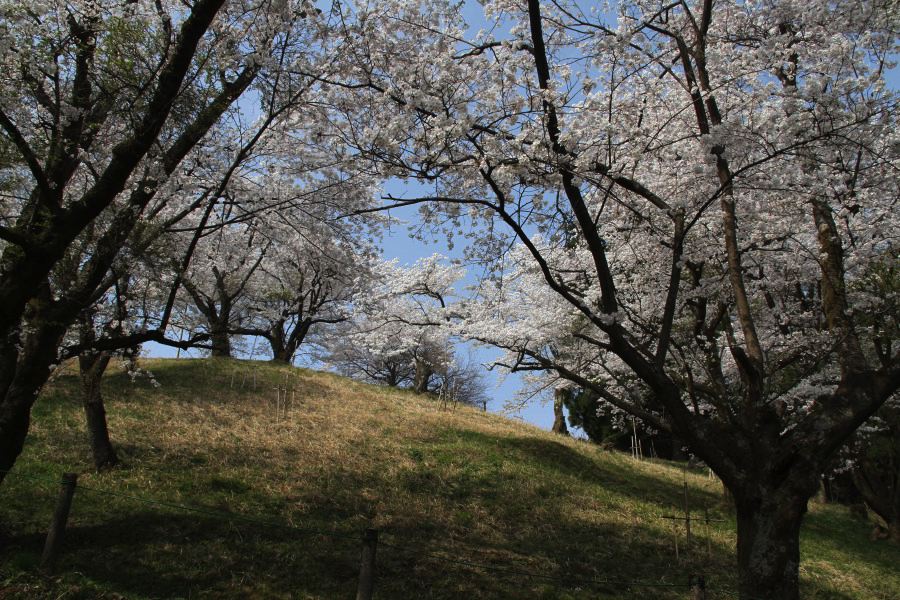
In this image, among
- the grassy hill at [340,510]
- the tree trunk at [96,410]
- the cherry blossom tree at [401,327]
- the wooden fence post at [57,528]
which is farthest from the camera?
the cherry blossom tree at [401,327]

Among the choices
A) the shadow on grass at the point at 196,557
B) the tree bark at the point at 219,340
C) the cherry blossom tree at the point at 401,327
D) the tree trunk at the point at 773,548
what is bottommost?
the shadow on grass at the point at 196,557

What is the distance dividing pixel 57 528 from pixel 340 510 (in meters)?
4.38

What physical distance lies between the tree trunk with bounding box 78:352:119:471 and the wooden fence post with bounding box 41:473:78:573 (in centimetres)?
370

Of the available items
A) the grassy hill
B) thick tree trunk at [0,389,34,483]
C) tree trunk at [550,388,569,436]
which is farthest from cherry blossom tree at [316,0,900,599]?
tree trunk at [550,388,569,436]

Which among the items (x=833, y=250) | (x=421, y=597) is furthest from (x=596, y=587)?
(x=833, y=250)

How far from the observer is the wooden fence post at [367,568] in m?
5.48

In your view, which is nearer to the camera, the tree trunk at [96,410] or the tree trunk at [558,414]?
the tree trunk at [96,410]

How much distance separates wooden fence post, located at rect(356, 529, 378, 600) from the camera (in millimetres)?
5480

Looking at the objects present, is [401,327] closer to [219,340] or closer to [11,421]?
[219,340]

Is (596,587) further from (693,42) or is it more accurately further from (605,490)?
(693,42)

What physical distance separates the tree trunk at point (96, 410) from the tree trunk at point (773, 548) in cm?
950

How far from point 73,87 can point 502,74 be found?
194 inches

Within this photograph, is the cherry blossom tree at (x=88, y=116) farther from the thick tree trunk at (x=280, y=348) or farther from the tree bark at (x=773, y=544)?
the thick tree trunk at (x=280, y=348)

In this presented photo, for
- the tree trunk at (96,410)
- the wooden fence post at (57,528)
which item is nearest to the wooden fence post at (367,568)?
the wooden fence post at (57,528)
